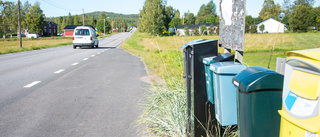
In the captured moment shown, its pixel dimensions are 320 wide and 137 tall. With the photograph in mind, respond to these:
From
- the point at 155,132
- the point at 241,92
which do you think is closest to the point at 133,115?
the point at 155,132

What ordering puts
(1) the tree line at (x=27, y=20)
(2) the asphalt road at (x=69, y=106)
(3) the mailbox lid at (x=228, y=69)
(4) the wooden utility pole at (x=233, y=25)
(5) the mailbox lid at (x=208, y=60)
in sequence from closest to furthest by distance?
(3) the mailbox lid at (x=228, y=69)
(5) the mailbox lid at (x=208, y=60)
(4) the wooden utility pole at (x=233, y=25)
(2) the asphalt road at (x=69, y=106)
(1) the tree line at (x=27, y=20)

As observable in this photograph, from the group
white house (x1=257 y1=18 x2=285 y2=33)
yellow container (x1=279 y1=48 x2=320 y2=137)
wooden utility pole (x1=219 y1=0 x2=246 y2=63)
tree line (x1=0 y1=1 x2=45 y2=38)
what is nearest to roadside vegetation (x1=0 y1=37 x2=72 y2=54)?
white house (x1=257 y1=18 x2=285 y2=33)

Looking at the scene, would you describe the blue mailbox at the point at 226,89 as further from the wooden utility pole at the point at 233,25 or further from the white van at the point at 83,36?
the white van at the point at 83,36

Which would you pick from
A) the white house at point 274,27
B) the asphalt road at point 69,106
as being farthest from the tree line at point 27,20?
the asphalt road at point 69,106

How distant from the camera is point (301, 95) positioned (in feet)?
6.16

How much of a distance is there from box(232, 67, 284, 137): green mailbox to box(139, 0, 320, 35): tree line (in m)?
1.45

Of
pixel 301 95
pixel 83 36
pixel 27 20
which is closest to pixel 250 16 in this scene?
pixel 301 95

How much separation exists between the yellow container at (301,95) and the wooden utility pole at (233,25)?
55.5 inches

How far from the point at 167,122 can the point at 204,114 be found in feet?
2.04

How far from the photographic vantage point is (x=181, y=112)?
3709 mm

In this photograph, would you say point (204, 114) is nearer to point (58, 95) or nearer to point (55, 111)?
point (55, 111)

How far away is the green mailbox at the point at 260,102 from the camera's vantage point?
2.21 metres

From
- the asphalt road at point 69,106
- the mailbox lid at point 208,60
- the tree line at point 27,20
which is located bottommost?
the asphalt road at point 69,106

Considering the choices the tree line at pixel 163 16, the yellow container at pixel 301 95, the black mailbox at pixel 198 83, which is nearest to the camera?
the yellow container at pixel 301 95
